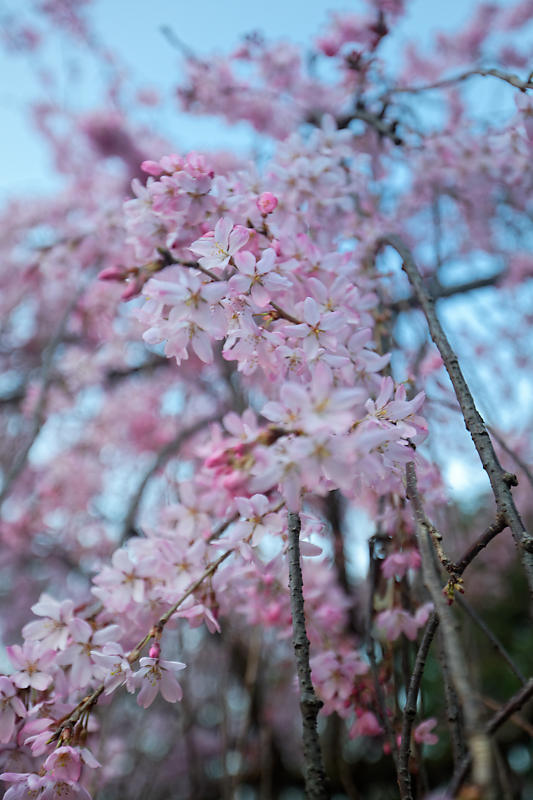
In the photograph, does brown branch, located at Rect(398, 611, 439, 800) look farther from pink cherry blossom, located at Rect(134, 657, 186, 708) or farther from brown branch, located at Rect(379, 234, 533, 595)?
pink cherry blossom, located at Rect(134, 657, 186, 708)

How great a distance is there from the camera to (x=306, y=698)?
60 centimetres

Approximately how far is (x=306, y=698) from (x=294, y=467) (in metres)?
0.25

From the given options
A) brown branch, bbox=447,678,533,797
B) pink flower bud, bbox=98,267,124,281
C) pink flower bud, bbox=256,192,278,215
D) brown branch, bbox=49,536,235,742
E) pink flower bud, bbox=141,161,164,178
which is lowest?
brown branch, bbox=447,678,533,797

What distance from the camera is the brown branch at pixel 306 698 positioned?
0.56 meters

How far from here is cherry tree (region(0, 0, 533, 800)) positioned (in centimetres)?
65

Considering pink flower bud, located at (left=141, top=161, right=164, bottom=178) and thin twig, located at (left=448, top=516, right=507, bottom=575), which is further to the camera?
pink flower bud, located at (left=141, top=161, right=164, bottom=178)

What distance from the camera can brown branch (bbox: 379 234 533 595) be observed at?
0.58 meters

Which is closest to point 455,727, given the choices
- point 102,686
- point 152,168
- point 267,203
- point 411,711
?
point 411,711

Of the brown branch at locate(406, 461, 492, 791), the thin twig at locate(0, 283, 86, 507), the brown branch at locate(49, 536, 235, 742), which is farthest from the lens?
the thin twig at locate(0, 283, 86, 507)

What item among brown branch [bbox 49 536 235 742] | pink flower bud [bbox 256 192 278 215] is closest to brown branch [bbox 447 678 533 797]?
brown branch [bbox 49 536 235 742]

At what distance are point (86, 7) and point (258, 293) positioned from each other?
14.9 feet

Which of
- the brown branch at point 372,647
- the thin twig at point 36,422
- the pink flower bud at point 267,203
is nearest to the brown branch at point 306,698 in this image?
the brown branch at point 372,647

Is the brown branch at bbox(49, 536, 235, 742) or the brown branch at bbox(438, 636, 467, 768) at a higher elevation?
the brown branch at bbox(49, 536, 235, 742)

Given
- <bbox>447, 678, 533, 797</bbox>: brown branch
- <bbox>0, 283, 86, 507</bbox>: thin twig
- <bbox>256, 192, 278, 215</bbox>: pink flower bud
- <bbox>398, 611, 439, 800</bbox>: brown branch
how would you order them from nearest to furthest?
<bbox>447, 678, 533, 797</bbox>: brown branch → <bbox>398, 611, 439, 800</bbox>: brown branch → <bbox>256, 192, 278, 215</bbox>: pink flower bud → <bbox>0, 283, 86, 507</bbox>: thin twig
